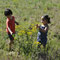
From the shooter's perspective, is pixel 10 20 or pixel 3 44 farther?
pixel 3 44

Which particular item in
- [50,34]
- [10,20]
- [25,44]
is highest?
[10,20]

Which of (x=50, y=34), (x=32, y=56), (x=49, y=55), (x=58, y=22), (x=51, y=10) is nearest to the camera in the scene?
(x=32, y=56)

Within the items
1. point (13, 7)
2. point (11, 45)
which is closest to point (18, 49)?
point (11, 45)

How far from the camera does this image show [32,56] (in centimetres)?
386

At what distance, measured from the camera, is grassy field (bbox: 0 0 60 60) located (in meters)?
4.00

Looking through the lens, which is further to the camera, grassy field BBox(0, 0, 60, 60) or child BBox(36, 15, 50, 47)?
child BBox(36, 15, 50, 47)

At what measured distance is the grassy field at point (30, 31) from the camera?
4.00 m

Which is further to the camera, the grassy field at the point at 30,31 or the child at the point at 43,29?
the child at the point at 43,29

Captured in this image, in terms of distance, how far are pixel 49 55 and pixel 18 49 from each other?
Result: 802 mm

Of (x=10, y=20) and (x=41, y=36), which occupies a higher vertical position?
(x=10, y=20)

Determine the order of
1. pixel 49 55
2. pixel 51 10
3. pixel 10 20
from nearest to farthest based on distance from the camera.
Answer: pixel 49 55, pixel 10 20, pixel 51 10

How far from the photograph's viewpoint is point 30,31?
4246 millimetres

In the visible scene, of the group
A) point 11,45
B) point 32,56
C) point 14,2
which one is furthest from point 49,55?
point 14,2

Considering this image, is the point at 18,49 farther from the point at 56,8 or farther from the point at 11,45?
the point at 56,8
